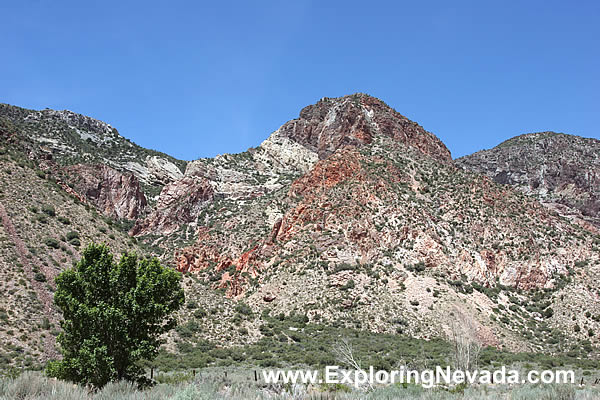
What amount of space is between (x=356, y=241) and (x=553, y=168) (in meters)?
64.4

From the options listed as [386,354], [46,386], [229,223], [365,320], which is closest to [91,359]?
[46,386]

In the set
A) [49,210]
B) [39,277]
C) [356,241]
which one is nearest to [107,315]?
[39,277]

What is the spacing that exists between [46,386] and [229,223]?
47173 mm

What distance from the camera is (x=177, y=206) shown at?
214 ft

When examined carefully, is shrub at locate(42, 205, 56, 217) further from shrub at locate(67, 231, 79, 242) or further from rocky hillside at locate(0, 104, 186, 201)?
rocky hillside at locate(0, 104, 186, 201)

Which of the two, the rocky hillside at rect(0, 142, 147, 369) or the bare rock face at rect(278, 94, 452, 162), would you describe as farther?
the bare rock face at rect(278, 94, 452, 162)

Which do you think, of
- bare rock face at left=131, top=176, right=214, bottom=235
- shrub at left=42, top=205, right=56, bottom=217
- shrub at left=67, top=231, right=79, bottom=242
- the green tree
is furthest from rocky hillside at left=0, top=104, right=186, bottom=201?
the green tree

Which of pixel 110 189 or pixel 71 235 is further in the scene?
pixel 110 189

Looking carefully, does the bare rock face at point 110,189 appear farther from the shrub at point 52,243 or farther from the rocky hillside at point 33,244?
the shrub at point 52,243

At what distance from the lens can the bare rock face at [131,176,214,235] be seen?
206 feet

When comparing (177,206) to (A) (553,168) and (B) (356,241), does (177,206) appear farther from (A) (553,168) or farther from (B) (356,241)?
(A) (553,168)

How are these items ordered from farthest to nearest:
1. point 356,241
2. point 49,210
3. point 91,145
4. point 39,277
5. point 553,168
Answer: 1. point 553,168
2. point 91,145
3. point 356,241
4. point 49,210
5. point 39,277

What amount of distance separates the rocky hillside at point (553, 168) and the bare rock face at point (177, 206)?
49.3 m

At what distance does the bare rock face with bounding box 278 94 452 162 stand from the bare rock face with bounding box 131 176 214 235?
20121 millimetres
